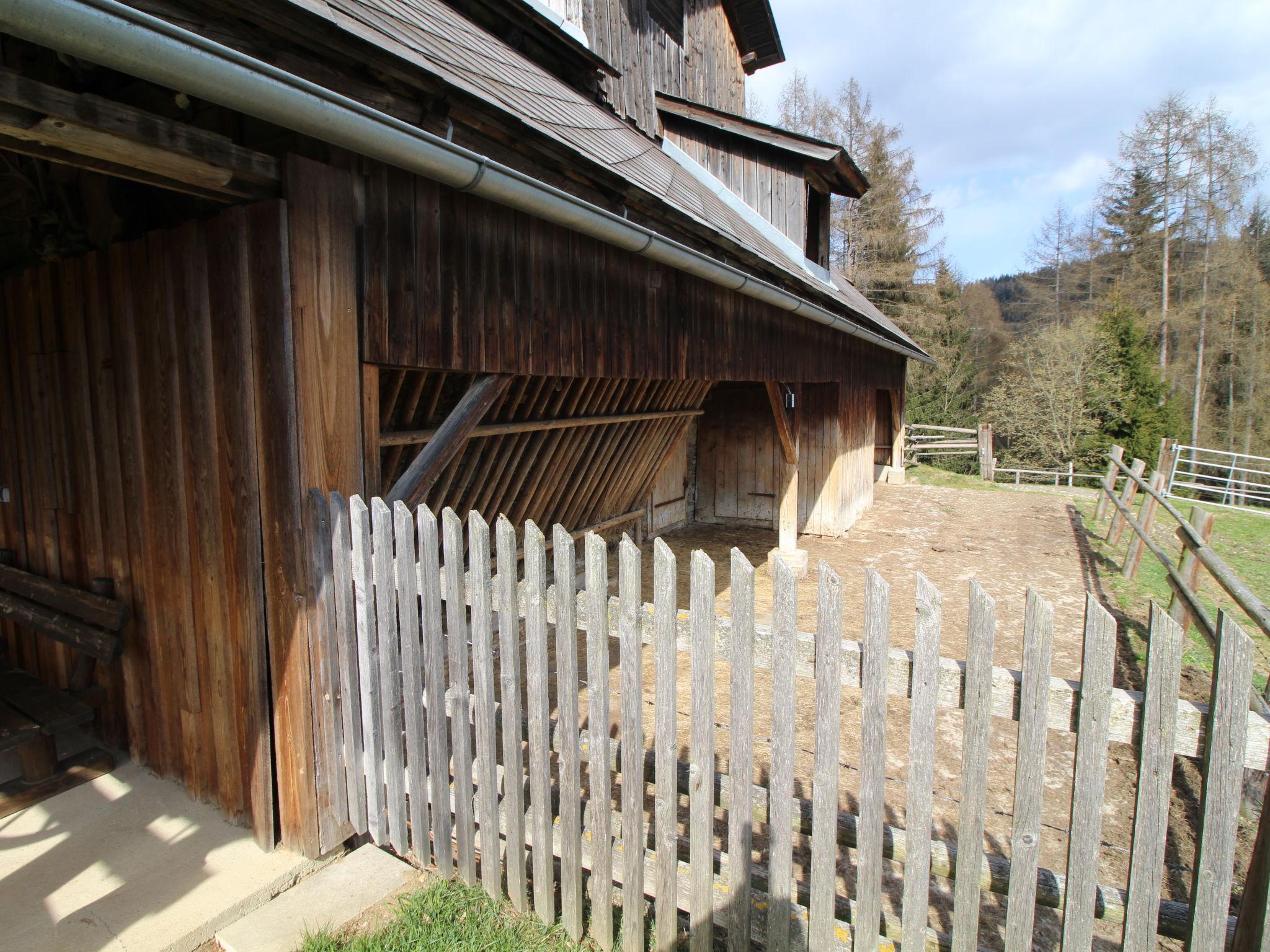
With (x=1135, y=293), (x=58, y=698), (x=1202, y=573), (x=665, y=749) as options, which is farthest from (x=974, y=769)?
(x=1135, y=293)

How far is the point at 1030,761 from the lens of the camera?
57.1 inches

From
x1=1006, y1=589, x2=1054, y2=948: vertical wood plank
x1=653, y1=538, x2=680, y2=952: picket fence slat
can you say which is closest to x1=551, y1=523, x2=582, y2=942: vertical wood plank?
x1=653, y1=538, x2=680, y2=952: picket fence slat

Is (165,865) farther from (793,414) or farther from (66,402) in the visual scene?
(793,414)

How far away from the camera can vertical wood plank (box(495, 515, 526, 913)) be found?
2.01 m

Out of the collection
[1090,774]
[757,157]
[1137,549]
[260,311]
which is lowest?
[1137,549]

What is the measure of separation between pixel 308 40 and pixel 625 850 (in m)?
2.59

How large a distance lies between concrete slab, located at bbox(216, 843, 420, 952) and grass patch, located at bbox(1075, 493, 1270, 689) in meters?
4.78

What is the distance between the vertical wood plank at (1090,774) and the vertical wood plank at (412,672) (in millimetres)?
1761

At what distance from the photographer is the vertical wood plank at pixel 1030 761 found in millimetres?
1407

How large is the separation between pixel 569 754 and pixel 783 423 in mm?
5720

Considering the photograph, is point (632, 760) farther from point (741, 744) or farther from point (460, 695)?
point (460, 695)

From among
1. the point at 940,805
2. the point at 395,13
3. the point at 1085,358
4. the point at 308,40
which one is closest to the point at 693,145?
the point at 395,13

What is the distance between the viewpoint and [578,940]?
207cm

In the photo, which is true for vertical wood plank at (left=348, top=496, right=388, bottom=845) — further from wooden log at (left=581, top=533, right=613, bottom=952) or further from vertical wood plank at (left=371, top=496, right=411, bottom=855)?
wooden log at (left=581, top=533, right=613, bottom=952)
